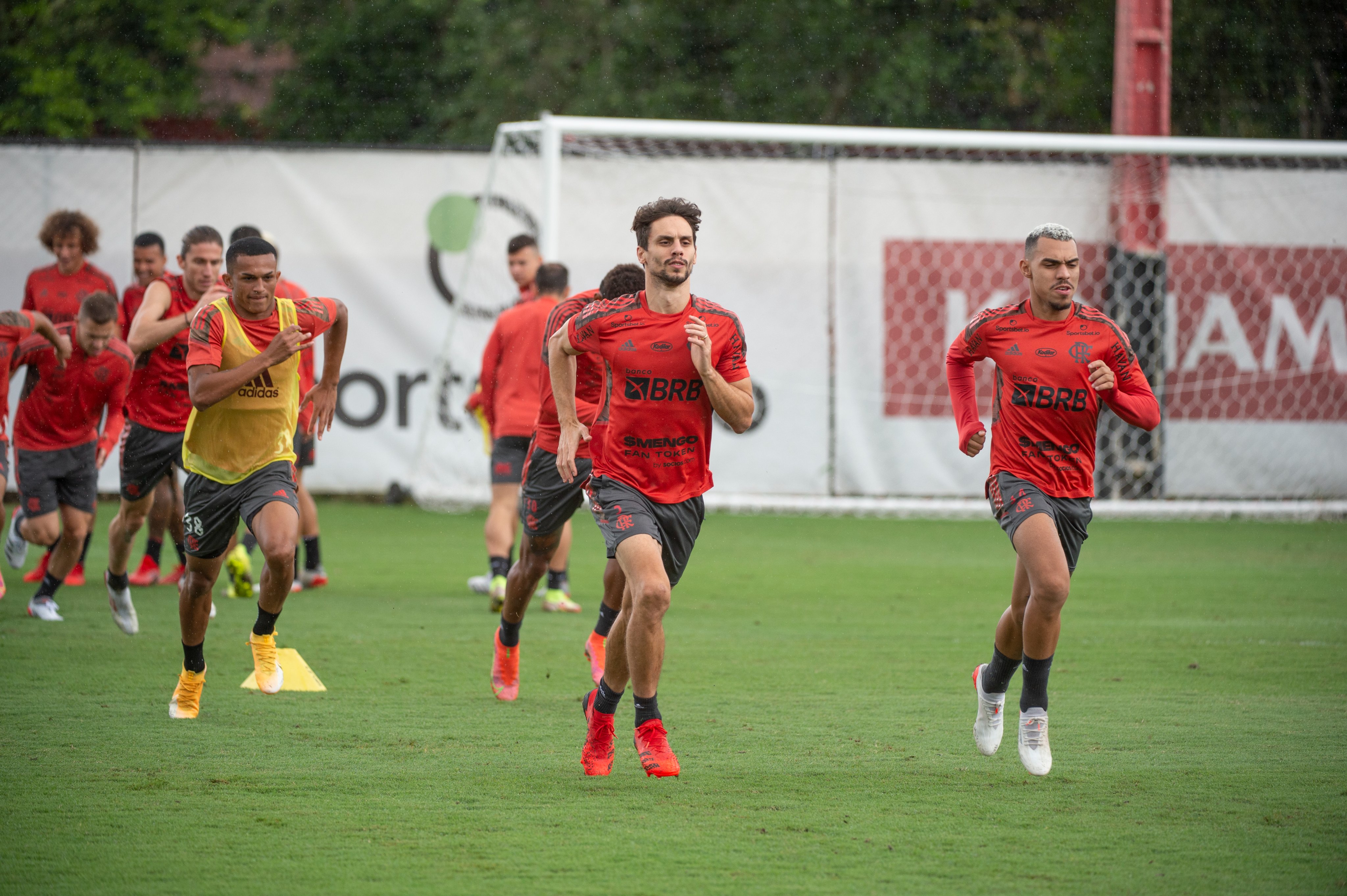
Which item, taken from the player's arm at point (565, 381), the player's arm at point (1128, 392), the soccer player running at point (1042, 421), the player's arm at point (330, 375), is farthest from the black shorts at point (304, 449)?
the player's arm at point (1128, 392)

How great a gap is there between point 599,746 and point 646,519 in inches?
32.6

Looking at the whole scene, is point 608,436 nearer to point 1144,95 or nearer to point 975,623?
point 975,623

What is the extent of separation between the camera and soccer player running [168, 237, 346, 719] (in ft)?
18.9

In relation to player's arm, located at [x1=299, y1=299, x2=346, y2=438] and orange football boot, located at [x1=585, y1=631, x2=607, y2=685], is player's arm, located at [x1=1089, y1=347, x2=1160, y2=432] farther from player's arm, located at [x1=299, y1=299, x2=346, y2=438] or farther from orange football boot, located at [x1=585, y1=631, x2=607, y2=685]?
player's arm, located at [x1=299, y1=299, x2=346, y2=438]

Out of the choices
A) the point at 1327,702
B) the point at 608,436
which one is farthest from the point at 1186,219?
the point at 608,436

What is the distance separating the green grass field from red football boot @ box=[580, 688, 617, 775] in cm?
7

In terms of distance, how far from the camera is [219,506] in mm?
5855

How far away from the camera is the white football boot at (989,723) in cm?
540

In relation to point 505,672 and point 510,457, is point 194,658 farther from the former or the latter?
point 510,457

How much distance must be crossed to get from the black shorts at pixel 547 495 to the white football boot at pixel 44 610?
3.29 meters

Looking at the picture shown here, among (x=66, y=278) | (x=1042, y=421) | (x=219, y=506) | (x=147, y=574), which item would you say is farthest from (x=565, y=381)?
(x=66, y=278)

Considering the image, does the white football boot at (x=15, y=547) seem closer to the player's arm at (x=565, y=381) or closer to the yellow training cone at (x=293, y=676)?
the yellow training cone at (x=293, y=676)

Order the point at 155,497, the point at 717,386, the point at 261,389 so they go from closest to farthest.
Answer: the point at 717,386
the point at 261,389
the point at 155,497

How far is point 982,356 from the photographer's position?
5605mm
